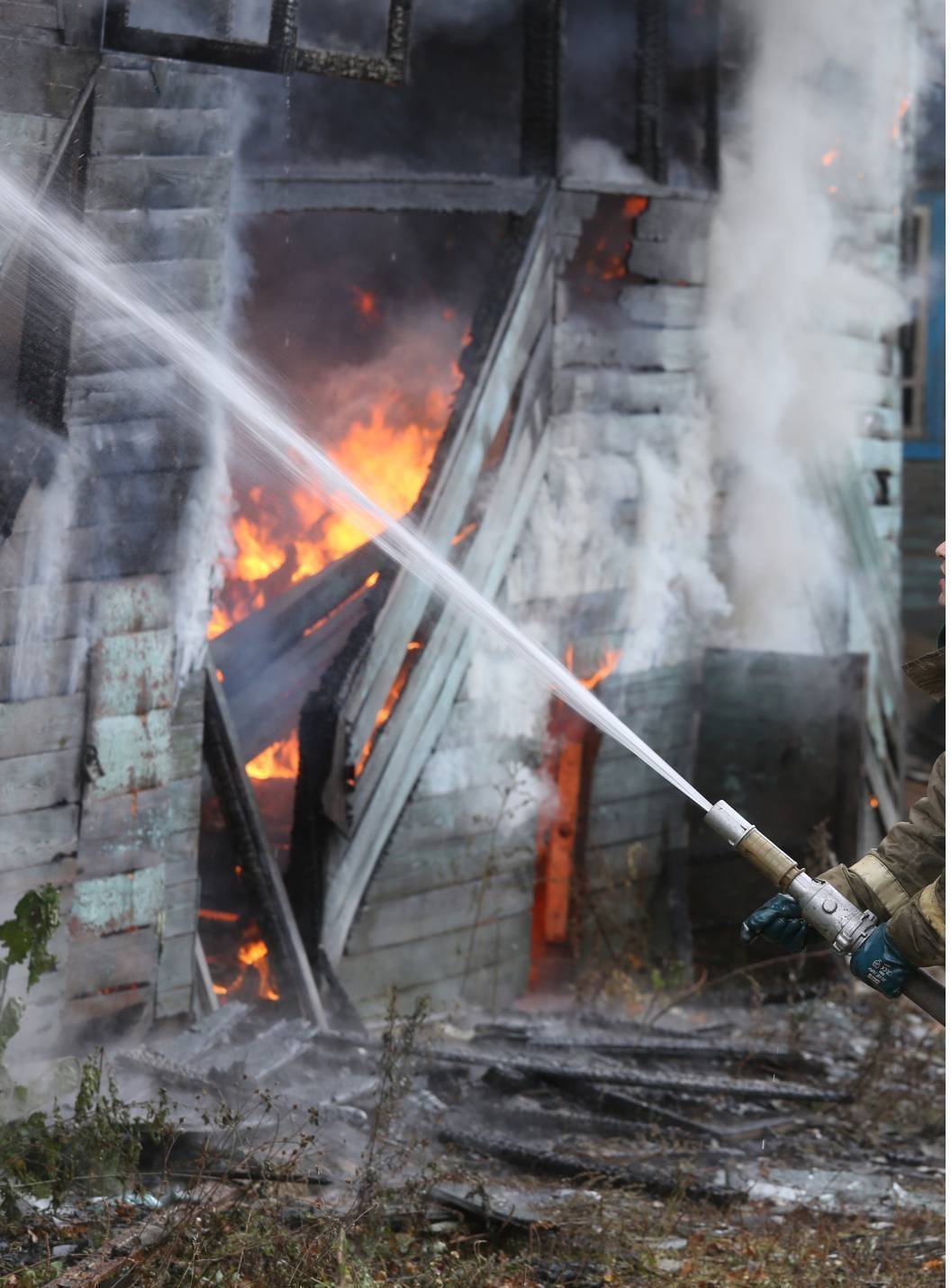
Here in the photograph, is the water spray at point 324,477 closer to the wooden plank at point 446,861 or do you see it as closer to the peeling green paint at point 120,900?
the wooden plank at point 446,861

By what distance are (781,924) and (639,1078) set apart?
2.86 meters

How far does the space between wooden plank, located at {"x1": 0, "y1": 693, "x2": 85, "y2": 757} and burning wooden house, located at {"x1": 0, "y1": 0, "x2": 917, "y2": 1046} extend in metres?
0.01

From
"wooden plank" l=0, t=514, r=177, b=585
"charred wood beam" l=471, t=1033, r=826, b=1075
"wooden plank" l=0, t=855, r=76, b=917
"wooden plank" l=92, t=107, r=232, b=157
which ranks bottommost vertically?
"charred wood beam" l=471, t=1033, r=826, b=1075

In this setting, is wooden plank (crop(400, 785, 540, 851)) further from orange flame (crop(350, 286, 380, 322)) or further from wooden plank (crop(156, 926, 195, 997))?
orange flame (crop(350, 286, 380, 322))

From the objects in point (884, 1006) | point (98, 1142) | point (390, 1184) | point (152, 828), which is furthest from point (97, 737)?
point (884, 1006)

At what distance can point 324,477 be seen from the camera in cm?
752

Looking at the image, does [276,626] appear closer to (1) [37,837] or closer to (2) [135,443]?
(2) [135,443]

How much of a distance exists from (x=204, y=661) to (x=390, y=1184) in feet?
7.70

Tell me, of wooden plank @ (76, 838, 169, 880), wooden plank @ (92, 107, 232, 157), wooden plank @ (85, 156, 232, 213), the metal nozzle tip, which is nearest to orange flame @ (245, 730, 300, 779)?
wooden plank @ (76, 838, 169, 880)

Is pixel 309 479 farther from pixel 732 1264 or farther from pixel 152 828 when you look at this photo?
pixel 732 1264

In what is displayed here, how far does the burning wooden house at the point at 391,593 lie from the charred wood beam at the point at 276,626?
2 cm

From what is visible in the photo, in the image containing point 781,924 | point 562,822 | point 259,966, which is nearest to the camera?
point 781,924

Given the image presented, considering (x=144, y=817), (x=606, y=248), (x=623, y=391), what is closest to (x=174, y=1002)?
(x=144, y=817)

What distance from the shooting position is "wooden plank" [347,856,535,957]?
773 cm
